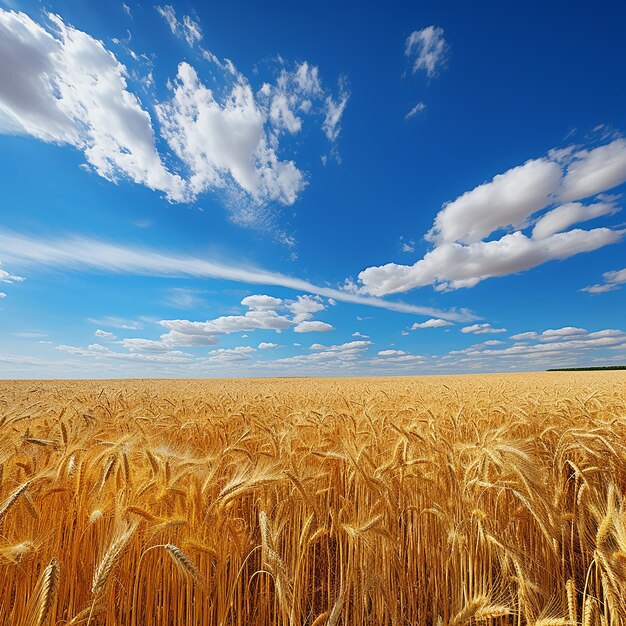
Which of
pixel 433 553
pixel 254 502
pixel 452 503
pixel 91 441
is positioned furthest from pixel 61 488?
pixel 452 503

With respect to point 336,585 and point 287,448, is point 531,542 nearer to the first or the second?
point 336,585

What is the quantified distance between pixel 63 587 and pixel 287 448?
5.70 feet

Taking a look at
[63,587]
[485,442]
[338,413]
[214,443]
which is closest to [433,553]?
[485,442]

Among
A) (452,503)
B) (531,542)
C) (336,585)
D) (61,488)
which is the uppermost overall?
(61,488)

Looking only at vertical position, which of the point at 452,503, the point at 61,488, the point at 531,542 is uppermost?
the point at 61,488

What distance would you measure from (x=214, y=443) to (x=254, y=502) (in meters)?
1.32

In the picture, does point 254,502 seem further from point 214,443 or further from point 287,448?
point 214,443

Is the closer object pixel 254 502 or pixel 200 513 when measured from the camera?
pixel 200 513

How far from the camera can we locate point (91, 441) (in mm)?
3740

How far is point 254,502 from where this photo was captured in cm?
313

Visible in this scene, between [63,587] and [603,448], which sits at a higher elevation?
[603,448]

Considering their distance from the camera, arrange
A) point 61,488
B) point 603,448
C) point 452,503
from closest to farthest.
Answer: point 61,488, point 452,503, point 603,448

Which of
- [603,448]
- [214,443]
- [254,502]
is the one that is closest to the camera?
[254,502]

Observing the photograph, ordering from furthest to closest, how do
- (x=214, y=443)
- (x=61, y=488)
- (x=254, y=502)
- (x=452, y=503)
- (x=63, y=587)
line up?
(x=214, y=443) → (x=254, y=502) → (x=452, y=503) → (x=61, y=488) → (x=63, y=587)
